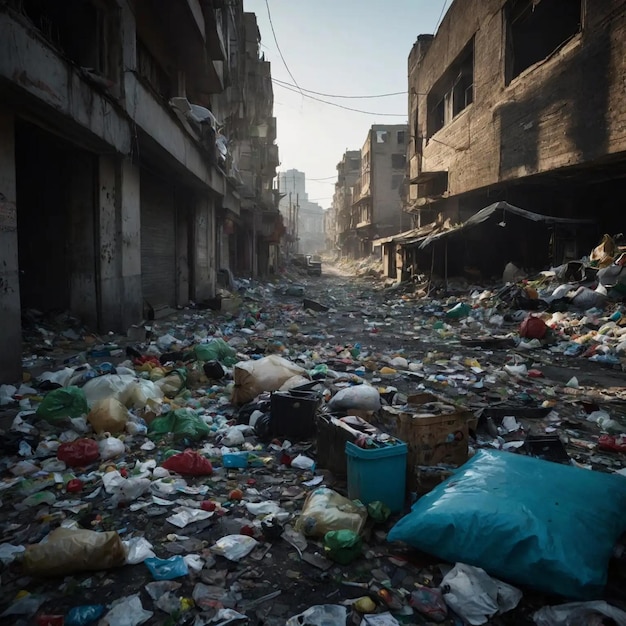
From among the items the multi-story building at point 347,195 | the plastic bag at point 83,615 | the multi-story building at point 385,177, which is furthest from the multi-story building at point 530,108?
the multi-story building at point 347,195

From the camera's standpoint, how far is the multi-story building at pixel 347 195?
50.8m

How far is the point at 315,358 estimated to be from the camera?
6.41 meters

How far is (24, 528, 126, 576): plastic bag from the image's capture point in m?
1.93

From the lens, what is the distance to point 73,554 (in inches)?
76.7

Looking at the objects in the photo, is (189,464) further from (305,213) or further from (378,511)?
(305,213)

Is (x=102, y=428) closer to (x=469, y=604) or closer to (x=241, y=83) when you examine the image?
(x=469, y=604)

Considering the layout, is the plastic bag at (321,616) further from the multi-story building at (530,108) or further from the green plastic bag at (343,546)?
the multi-story building at (530,108)

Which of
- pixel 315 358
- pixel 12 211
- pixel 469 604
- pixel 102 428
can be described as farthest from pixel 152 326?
pixel 469 604

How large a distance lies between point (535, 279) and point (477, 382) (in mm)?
6618

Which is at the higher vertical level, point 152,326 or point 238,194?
point 238,194

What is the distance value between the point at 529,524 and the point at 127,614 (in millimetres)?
1556

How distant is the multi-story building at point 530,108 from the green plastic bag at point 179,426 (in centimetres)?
903

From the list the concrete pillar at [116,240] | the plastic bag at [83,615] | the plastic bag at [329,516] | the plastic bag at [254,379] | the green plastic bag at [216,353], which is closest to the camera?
the plastic bag at [83,615]

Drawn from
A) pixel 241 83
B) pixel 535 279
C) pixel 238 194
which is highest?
pixel 241 83
